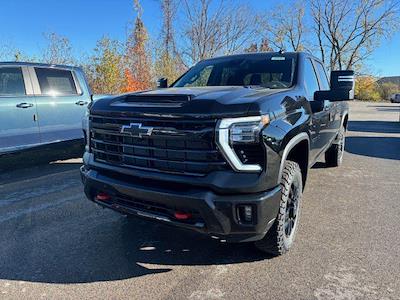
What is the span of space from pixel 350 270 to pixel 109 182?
2.13 meters

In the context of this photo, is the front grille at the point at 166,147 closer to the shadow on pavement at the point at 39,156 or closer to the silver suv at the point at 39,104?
the silver suv at the point at 39,104

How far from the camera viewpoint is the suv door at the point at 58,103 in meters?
6.37

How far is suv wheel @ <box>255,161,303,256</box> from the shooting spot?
2934 millimetres

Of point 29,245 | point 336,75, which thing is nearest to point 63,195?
point 29,245

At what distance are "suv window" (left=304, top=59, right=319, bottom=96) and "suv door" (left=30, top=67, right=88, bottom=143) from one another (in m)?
4.51

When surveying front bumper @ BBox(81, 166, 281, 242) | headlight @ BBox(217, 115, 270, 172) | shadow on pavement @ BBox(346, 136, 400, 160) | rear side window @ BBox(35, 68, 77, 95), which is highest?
rear side window @ BBox(35, 68, 77, 95)

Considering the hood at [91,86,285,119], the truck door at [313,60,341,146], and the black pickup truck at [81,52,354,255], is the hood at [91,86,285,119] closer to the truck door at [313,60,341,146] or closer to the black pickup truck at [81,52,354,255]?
the black pickup truck at [81,52,354,255]

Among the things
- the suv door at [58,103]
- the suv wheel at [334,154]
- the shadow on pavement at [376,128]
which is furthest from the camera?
the shadow on pavement at [376,128]

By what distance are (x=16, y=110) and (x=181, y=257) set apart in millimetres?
4305

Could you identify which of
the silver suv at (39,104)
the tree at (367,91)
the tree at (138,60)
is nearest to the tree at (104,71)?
the tree at (138,60)

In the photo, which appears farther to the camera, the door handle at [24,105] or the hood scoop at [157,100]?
the door handle at [24,105]

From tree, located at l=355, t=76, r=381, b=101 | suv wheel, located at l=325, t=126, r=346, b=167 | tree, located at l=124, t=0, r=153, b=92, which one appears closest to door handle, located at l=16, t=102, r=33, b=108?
suv wheel, located at l=325, t=126, r=346, b=167

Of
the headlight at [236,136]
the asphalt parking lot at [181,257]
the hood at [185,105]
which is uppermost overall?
the hood at [185,105]

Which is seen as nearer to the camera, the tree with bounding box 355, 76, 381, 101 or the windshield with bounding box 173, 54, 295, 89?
the windshield with bounding box 173, 54, 295, 89
